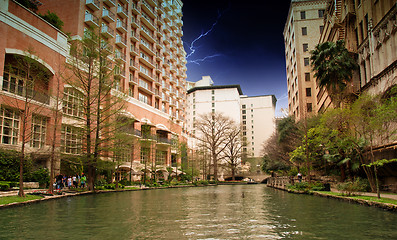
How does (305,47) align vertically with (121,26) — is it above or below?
above

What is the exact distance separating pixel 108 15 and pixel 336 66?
30802mm

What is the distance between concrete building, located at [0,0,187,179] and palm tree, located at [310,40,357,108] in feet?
73.8

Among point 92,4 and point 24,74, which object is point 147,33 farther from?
point 24,74

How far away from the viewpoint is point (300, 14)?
60.1 m

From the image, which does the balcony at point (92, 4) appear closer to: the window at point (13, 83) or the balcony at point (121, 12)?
the balcony at point (121, 12)

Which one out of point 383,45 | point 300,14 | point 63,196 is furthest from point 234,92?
point 63,196

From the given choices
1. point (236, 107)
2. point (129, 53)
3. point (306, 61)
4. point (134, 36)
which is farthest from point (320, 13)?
point (236, 107)

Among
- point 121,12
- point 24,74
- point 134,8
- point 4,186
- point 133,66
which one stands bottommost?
point 4,186

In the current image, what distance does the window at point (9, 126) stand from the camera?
25.3 meters

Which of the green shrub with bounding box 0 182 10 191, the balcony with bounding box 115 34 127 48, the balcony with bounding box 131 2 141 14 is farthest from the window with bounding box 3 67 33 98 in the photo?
the balcony with bounding box 131 2 141 14

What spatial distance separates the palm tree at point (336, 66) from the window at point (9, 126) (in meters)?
30.0

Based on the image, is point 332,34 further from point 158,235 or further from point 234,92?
point 234,92

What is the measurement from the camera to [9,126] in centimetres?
2605

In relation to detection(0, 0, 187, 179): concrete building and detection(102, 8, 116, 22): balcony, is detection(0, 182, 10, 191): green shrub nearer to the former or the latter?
detection(0, 0, 187, 179): concrete building
